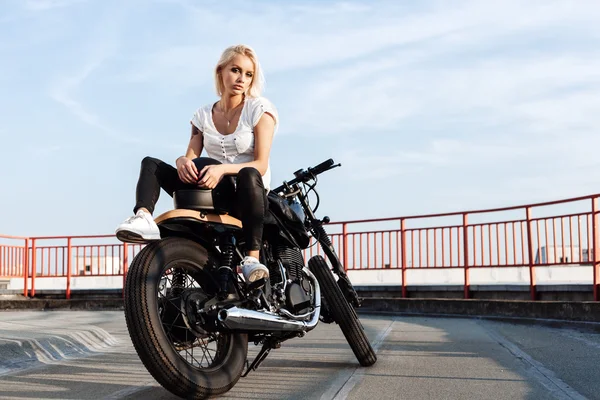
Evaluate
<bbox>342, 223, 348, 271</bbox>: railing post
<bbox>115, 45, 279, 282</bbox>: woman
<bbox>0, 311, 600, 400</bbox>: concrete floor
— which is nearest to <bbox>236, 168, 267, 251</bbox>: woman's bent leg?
<bbox>115, 45, 279, 282</bbox>: woman

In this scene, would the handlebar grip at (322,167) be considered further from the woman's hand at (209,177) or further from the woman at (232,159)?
the woman's hand at (209,177)

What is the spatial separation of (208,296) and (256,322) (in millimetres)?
292

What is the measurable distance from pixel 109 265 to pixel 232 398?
1526 centimetres

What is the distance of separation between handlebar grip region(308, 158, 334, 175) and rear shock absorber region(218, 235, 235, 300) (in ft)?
4.57

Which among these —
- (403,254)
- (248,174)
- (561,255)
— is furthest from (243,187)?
(403,254)

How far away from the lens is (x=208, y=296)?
423 centimetres

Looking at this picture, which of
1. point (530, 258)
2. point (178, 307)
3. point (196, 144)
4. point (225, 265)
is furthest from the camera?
point (530, 258)

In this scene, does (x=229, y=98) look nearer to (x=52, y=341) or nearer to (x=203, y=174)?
(x=203, y=174)

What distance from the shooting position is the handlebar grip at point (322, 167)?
566 centimetres

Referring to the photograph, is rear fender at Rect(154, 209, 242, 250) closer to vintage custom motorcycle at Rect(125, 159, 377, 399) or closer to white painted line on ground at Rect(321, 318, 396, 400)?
vintage custom motorcycle at Rect(125, 159, 377, 399)

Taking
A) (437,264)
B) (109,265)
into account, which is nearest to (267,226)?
(437,264)

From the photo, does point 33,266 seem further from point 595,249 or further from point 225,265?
point 225,265

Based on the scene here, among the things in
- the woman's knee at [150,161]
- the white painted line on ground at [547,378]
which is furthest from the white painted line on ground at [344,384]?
the woman's knee at [150,161]

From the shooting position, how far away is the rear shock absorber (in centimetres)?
423
